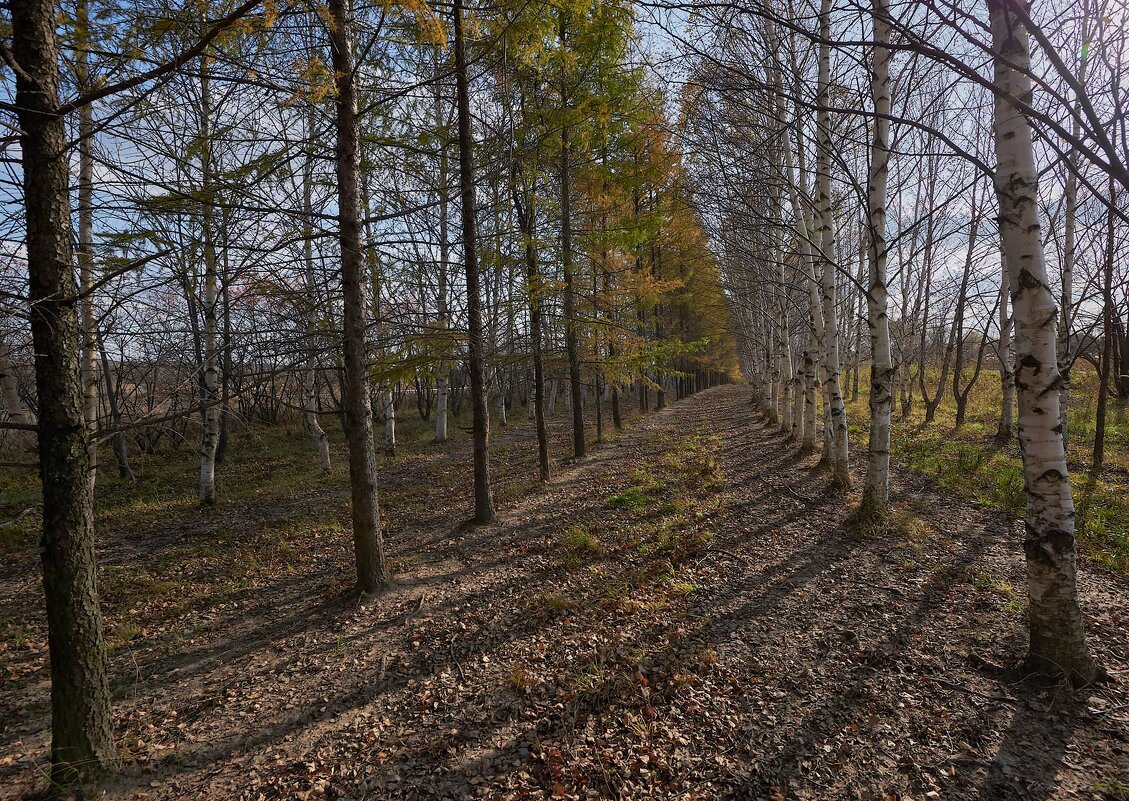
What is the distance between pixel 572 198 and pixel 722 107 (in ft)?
13.5

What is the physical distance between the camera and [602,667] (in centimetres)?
386

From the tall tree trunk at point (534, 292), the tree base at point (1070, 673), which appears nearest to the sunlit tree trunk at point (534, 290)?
the tall tree trunk at point (534, 292)

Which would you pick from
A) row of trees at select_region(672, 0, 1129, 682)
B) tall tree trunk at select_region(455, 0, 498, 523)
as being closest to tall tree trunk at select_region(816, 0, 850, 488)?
row of trees at select_region(672, 0, 1129, 682)

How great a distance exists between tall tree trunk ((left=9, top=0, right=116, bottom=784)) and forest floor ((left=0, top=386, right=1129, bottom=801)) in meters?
1.07

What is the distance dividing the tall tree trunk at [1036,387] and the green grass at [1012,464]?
302 centimetres

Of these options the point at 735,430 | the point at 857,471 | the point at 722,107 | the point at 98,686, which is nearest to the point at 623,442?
the point at 735,430

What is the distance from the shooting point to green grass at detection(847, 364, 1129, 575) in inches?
234

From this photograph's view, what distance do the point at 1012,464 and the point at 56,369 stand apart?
43.6ft

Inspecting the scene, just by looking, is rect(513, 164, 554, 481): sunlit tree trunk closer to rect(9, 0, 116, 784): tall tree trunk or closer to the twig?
rect(9, 0, 116, 784): tall tree trunk

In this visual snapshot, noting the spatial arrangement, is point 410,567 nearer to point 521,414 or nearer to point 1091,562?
point 1091,562

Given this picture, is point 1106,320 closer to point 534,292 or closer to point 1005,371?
point 1005,371

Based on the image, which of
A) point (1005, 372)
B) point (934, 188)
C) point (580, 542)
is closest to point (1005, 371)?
point (1005, 372)

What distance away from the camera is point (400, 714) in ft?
11.8

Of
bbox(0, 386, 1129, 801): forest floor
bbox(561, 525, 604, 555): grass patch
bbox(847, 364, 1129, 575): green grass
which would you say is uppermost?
bbox(847, 364, 1129, 575): green grass
